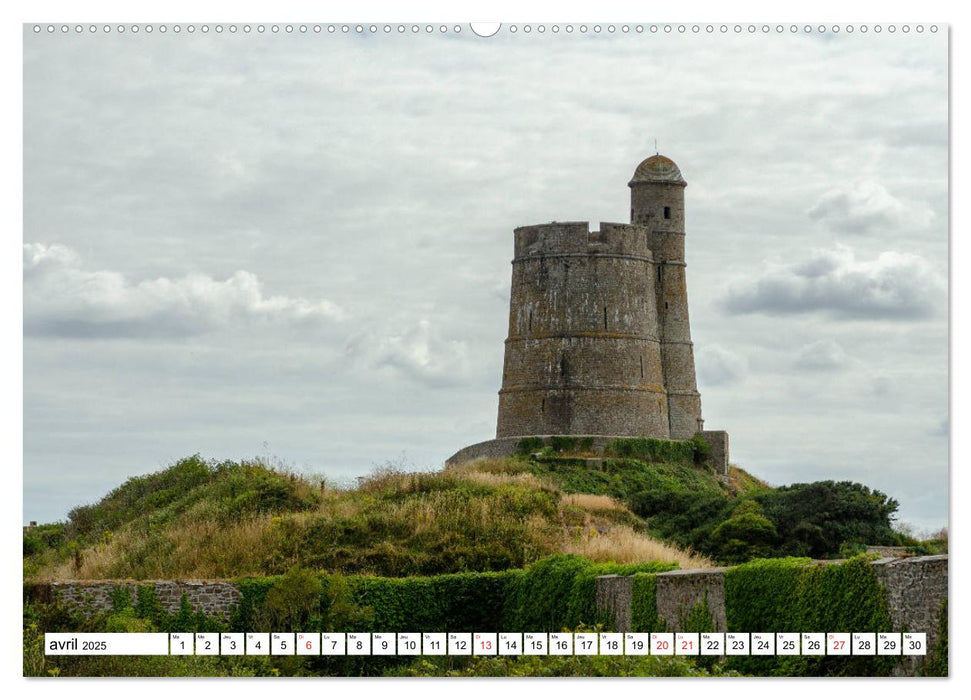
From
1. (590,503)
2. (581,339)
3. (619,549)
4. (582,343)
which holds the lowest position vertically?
(619,549)

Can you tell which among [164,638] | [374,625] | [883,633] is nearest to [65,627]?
[374,625]

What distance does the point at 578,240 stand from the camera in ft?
161

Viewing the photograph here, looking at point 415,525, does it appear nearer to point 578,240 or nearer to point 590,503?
point 590,503

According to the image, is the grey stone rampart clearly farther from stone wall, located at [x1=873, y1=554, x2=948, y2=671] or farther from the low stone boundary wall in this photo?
stone wall, located at [x1=873, y1=554, x2=948, y2=671]

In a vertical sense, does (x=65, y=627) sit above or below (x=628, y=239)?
below

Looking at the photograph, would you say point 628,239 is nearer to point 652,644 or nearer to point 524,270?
point 524,270

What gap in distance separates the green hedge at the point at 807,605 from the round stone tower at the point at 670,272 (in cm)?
3420

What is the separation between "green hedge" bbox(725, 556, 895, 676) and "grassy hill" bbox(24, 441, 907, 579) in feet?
26.1

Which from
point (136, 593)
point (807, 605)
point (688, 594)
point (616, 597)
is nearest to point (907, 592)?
point (807, 605)

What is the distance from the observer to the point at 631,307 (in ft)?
162

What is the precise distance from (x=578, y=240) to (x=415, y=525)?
2198 cm

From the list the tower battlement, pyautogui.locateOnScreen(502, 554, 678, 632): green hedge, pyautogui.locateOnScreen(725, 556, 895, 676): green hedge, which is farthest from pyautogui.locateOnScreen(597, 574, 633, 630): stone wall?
the tower battlement

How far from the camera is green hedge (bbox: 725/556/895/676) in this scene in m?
14.5

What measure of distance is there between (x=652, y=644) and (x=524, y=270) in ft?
115
